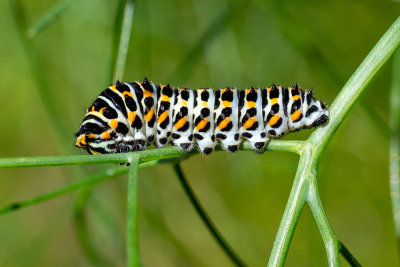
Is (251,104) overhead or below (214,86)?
overhead

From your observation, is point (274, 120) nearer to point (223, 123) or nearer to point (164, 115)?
point (223, 123)

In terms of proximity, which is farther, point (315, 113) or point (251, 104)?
point (251, 104)

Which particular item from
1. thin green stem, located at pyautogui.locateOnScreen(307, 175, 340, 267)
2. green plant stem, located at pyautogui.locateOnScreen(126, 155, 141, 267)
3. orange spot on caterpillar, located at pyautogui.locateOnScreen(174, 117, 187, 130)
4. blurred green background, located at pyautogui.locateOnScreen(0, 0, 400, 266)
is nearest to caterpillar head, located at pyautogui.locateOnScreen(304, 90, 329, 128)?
thin green stem, located at pyautogui.locateOnScreen(307, 175, 340, 267)

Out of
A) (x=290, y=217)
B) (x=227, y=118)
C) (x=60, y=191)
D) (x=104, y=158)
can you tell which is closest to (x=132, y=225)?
(x=104, y=158)

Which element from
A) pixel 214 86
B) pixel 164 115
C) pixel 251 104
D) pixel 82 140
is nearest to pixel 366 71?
pixel 251 104

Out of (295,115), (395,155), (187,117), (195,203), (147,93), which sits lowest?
(395,155)

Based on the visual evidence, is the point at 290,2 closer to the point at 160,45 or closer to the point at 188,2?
the point at 188,2

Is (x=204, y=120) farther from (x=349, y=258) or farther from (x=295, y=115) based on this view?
(x=349, y=258)

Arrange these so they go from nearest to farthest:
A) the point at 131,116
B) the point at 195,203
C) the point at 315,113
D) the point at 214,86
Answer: the point at 315,113 → the point at 195,203 → the point at 131,116 → the point at 214,86

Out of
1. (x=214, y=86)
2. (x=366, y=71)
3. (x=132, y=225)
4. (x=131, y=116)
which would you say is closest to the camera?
(x=132, y=225)
